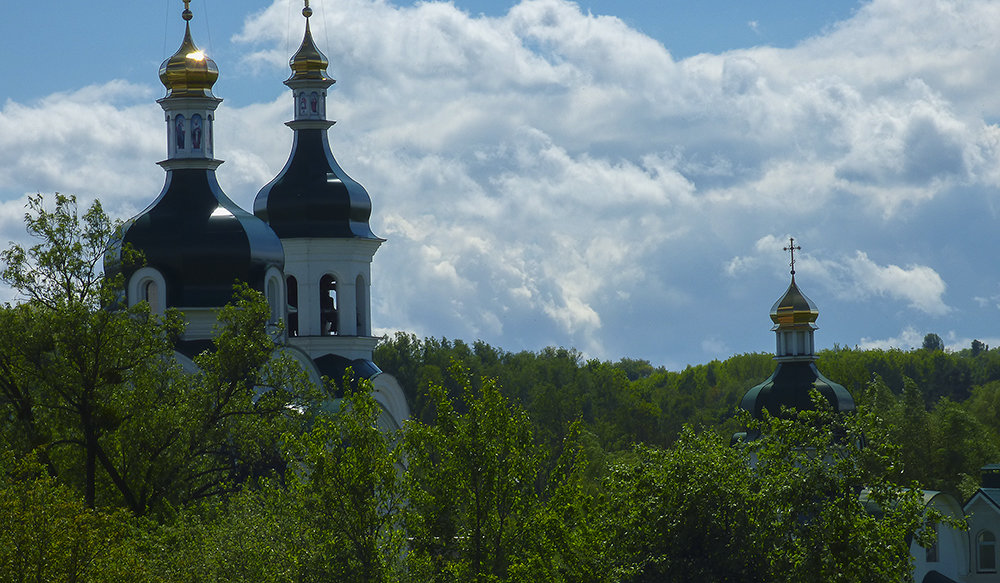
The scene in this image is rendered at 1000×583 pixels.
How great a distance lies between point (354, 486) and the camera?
57.9 feet

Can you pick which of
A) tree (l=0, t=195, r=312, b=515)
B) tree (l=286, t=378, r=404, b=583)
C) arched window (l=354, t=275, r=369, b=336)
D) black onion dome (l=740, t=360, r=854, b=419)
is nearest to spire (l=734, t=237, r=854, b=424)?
black onion dome (l=740, t=360, r=854, b=419)

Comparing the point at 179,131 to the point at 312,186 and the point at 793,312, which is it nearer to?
the point at 312,186

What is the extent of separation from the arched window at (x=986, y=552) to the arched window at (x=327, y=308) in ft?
50.5

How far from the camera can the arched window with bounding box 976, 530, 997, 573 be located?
4072 centimetres

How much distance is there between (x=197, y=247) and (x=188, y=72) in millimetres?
3530

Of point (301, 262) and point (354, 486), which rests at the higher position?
point (301, 262)

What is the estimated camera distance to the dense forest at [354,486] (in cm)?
1781

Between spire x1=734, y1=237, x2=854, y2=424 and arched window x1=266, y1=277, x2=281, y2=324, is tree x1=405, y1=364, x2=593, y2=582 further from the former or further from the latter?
spire x1=734, y1=237, x2=854, y2=424

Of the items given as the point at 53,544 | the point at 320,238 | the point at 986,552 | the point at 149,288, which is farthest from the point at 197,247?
the point at 986,552

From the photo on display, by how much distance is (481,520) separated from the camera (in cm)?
1852

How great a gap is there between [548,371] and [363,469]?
7058 centimetres

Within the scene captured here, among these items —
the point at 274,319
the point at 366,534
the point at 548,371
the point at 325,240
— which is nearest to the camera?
the point at 366,534

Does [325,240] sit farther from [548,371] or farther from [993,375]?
[993,375]

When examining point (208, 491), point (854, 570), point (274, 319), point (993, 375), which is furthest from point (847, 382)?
point (993, 375)
